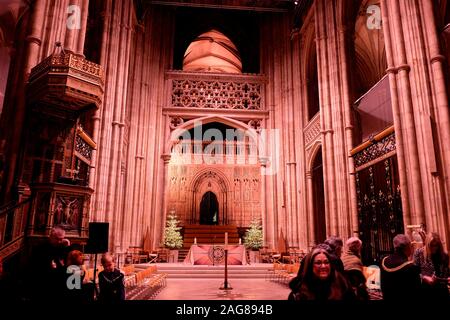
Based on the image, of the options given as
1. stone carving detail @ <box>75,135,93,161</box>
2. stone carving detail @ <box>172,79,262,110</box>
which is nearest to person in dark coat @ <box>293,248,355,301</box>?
stone carving detail @ <box>75,135,93,161</box>

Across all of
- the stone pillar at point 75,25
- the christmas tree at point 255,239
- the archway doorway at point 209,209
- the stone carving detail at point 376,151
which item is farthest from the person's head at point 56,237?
the archway doorway at point 209,209

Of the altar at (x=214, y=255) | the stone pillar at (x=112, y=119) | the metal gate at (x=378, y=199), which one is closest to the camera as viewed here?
the metal gate at (x=378, y=199)

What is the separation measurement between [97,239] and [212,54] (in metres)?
22.6

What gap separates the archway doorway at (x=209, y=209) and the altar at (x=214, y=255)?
9.26 metres

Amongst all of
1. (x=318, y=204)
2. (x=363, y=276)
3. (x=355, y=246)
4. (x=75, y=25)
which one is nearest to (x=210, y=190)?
(x=318, y=204)

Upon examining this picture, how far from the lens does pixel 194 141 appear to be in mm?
23406

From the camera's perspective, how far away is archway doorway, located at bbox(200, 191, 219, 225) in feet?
78.3

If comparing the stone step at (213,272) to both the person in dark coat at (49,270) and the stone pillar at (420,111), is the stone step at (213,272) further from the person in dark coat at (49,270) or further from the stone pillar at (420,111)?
the person in dark coat at (49,270)

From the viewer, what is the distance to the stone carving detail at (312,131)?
14.6m

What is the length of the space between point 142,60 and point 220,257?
1021cm

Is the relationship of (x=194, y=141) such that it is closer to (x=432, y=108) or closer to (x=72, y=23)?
(x=72, y=23)

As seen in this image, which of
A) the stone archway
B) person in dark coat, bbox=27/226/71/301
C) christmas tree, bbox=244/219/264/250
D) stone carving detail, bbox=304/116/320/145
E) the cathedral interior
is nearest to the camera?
person in dark coat, bbox=27/226/71/301

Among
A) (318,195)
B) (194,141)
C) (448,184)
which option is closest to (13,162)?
(448,184)

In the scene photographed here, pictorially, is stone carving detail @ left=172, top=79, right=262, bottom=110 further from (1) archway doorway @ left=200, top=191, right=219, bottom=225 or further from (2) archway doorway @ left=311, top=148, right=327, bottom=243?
(1) archway doorway @ left=200, top=191, right=219, bottom=225
